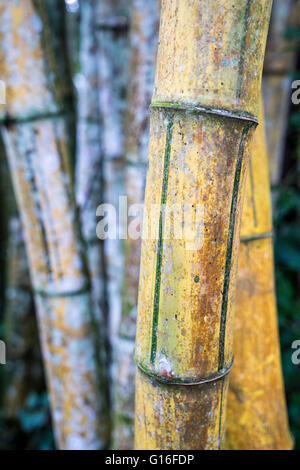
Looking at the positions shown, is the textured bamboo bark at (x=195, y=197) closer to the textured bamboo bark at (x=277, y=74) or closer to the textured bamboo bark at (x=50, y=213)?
the textured bamboo bark at (x=50, y=213)

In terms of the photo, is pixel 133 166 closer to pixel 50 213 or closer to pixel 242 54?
Answer: pixel 50 213

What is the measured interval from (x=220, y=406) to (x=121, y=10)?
43.1 inches

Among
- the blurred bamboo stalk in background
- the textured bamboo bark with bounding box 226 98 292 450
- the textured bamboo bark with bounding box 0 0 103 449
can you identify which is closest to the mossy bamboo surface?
the blurred bamboo stalk in background

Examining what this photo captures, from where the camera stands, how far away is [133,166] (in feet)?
2.94

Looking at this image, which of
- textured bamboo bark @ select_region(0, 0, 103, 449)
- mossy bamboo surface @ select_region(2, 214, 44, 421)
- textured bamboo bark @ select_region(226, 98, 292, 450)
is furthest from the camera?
mossy bamboo surface @ select_region(2, 214, 44, 421)

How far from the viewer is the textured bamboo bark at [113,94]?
120cm

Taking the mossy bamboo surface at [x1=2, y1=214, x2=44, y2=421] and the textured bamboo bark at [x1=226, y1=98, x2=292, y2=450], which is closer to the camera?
the textured bamboo bark at [x1=226, y1=98, x2=292, y2=450]

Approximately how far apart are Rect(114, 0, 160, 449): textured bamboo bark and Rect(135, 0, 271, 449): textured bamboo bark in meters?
0.39

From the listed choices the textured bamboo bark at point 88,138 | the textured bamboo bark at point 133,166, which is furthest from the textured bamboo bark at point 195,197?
the textured bamboo bark at point 88,138

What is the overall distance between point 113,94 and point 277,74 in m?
0.75

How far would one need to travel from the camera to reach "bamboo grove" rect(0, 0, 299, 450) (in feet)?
1.48

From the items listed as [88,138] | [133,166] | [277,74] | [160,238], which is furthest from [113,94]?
[160,238]

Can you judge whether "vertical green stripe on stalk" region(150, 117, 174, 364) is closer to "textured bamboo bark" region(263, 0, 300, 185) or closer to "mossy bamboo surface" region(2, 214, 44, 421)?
"mossy bamboo surface" region(2, 214, 44, 421)

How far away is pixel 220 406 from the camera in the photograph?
54 cm
